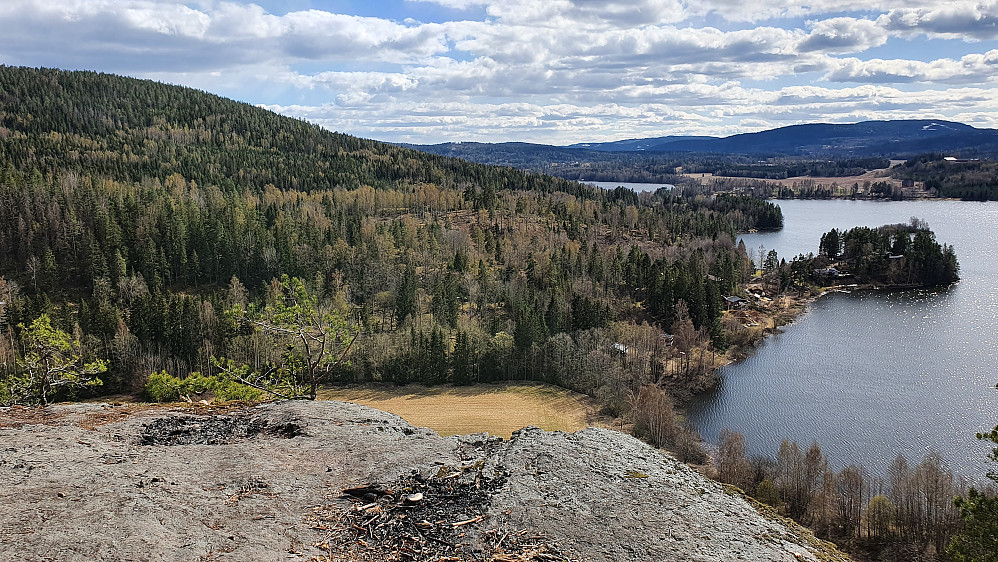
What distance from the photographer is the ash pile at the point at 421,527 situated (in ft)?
35.3

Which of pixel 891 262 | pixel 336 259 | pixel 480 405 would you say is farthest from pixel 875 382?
pixel 336 259

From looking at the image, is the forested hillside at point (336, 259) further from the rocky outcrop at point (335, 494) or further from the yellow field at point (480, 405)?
the rocky outcrop at point (335, 494)

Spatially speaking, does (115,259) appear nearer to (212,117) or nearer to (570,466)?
(570,466)

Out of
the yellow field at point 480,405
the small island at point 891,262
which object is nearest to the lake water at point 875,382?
the small island at point 891,262

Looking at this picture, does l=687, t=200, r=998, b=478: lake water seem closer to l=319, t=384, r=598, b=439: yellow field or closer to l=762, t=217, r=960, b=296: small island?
l=762, t=217, r=960, b=296: small island

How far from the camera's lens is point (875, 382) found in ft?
179

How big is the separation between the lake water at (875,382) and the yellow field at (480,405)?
1064cm

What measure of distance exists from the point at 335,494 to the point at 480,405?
38.3 meters

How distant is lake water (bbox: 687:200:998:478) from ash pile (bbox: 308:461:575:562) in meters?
35.2

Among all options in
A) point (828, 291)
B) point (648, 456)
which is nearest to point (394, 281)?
point (648, 456)

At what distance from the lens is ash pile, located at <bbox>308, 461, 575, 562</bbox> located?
10.8 m

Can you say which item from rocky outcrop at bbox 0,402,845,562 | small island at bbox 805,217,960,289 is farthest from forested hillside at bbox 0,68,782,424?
small island at bbox 805,217,960,289

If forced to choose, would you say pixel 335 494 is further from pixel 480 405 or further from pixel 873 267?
pixel 873 267

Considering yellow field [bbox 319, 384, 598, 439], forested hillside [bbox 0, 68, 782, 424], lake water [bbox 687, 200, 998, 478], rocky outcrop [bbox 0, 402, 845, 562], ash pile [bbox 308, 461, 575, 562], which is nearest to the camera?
rocky outcrop [bbox 0, 402, 845, 562]
